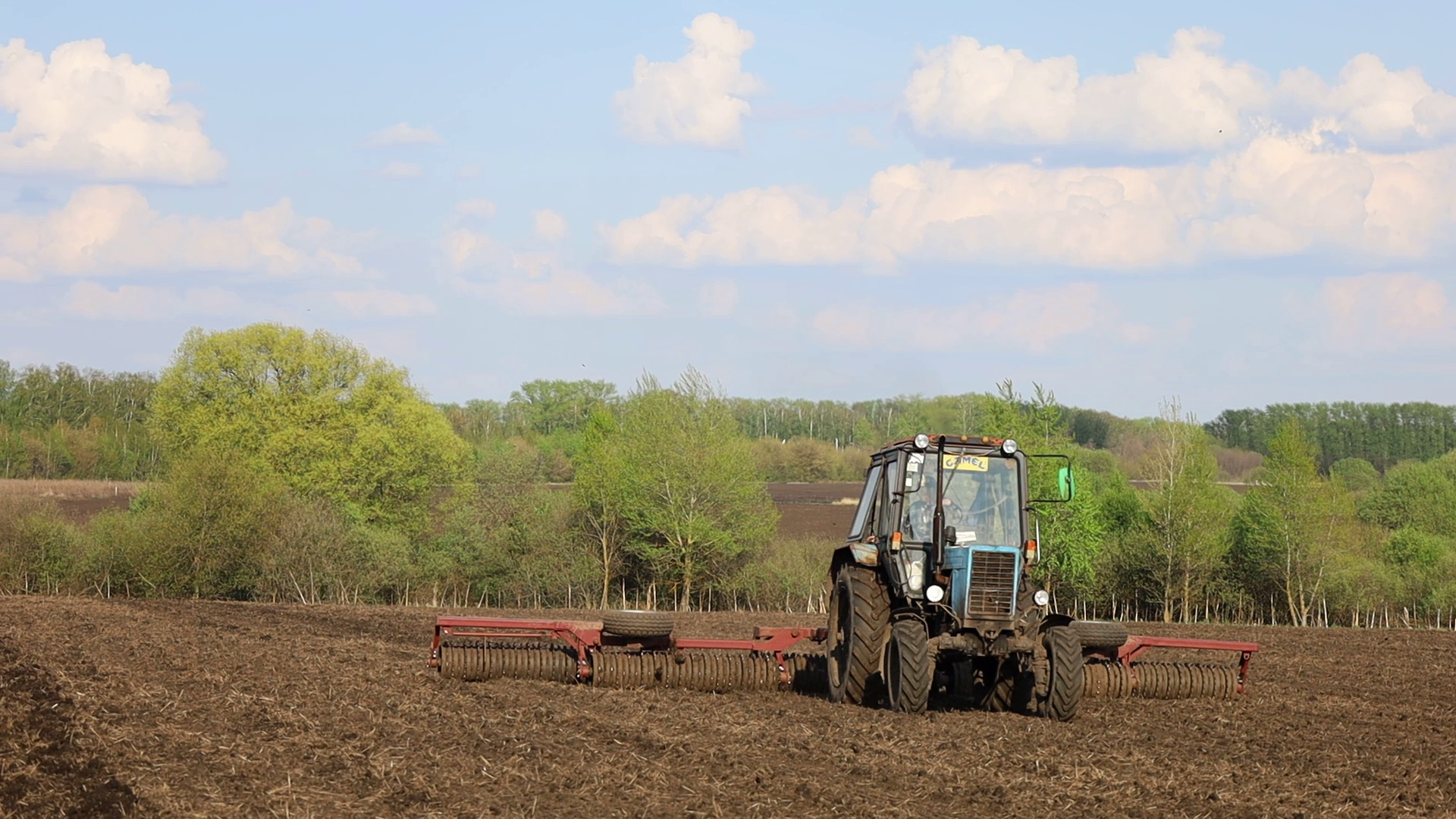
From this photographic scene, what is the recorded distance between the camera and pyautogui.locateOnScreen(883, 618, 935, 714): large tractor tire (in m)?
12.2

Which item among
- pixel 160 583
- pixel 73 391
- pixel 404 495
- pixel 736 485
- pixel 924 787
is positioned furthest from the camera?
pixel 73 391

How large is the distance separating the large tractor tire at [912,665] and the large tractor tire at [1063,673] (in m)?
1.06

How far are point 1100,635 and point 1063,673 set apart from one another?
1.99 meters

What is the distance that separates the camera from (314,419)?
49.1 metres

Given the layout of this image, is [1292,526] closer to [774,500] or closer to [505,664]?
[774,500]

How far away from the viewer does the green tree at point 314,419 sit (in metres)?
47.9

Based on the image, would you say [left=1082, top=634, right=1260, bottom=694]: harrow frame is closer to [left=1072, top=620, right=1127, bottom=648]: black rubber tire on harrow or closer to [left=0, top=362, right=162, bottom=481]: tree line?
[left=1072, top=620, right=1127, bottom=648]: black rubber tire on harrow

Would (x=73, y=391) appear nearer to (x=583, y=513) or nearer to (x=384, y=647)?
(x=583, y=513)

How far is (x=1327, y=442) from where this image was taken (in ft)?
317

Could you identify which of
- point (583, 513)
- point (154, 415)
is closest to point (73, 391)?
point (154, 415)

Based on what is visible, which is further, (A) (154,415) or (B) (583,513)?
(A) (154,415)

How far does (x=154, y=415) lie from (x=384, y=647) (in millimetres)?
33985

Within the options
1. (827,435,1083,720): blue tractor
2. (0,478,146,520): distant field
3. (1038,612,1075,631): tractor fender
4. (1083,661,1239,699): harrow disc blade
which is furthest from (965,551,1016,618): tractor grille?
(0,478,146,520): distant field

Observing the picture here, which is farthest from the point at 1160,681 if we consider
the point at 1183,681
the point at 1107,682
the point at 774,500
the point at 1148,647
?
the point at 774,500
